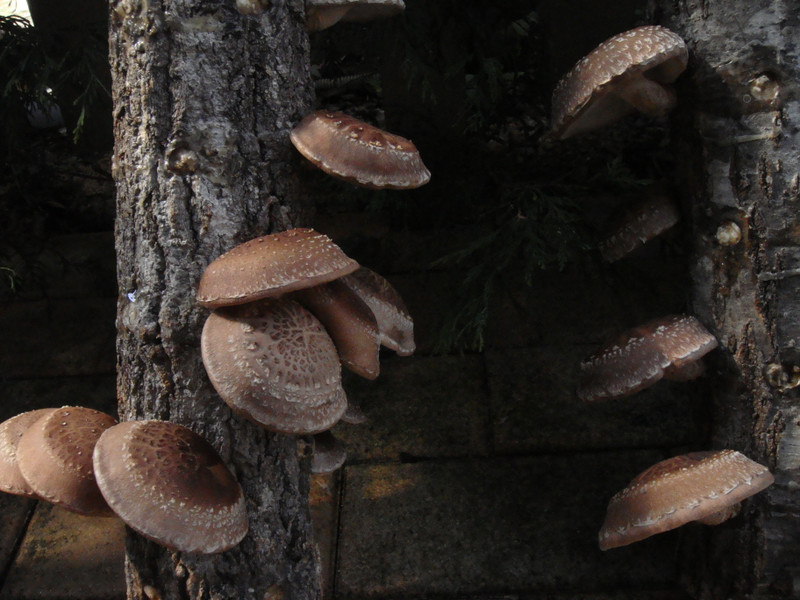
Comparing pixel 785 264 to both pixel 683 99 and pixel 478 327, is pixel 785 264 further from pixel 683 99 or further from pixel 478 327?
pixel 478 327

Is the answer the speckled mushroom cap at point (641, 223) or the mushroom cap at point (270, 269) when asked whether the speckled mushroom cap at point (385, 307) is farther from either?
the speckled mushroom cap at point (641, 223)

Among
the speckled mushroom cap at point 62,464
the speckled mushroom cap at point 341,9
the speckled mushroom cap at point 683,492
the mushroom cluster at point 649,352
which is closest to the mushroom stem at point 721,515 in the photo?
the mushroom cluster at point 649,352

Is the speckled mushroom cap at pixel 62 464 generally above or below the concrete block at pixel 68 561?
above

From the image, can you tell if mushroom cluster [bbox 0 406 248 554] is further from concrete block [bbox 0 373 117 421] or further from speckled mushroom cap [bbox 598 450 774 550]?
concrete block [bbox 0 373 117 421]

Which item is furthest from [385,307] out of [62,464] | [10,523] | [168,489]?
[10,523]

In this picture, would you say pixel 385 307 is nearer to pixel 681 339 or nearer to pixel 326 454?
pixel 326 454
